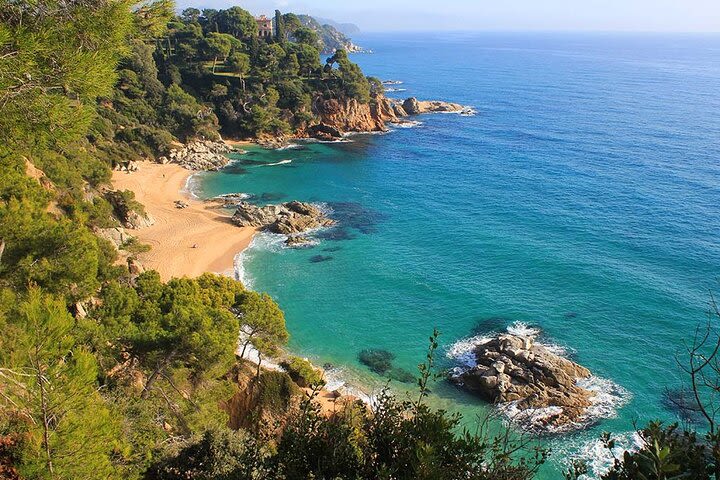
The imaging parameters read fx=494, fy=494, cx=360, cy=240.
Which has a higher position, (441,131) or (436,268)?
(441,131)

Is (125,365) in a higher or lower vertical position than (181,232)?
higher

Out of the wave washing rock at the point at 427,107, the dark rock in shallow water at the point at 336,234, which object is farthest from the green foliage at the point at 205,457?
the wave washing rock at the point at 427,107

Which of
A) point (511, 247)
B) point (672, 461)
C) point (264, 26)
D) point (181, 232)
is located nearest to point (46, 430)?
point (672, 461)

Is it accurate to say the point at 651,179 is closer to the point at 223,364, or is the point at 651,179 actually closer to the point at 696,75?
the point at 223,364

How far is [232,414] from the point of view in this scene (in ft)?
62.5

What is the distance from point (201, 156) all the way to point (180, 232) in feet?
73.1

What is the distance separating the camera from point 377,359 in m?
26.2

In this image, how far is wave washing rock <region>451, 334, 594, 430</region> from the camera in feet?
72.8

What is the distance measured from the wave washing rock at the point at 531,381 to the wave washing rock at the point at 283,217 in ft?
67.0

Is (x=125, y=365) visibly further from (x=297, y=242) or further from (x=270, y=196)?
(x=270, y=196)

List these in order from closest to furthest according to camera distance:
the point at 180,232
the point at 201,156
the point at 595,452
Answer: the point at 595,452 < the point at 180,232 < the point at 201,156

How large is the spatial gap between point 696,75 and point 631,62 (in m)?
38.5

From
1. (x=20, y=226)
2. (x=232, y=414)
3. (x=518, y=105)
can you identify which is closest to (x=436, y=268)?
(x=232, y=414)

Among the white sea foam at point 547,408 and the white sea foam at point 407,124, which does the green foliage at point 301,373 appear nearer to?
the white sea foam at point 547,408
